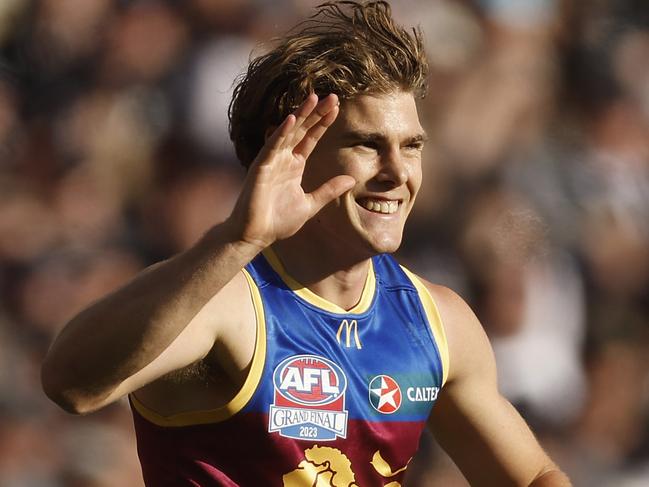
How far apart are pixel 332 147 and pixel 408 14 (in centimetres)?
225

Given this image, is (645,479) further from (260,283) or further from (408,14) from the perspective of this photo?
(260,283)

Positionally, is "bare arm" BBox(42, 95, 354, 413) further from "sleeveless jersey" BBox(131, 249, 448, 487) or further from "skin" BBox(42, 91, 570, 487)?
"sleeveless jersey" BBox(131, 249, 448, 487)

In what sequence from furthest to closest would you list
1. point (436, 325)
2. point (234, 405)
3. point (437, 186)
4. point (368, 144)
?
point (437, 186) < point (436, 325) < point (368, 144) < point (234, 405)

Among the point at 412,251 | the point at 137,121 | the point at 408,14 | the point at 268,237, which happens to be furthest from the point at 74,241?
the point at 268,237

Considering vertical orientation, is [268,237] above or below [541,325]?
above

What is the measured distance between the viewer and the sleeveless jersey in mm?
2953

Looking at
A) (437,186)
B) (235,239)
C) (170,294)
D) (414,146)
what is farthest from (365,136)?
(437,186)

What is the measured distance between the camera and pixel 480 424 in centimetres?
346

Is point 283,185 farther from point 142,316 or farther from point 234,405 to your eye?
point 234,405

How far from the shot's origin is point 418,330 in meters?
3.32

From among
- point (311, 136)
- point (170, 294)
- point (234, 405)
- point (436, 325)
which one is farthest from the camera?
point (436, 325)

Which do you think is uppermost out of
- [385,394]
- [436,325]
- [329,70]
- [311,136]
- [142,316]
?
[329,70]

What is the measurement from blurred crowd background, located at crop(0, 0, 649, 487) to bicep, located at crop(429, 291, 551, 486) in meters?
1.57

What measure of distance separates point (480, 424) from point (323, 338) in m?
0.64
